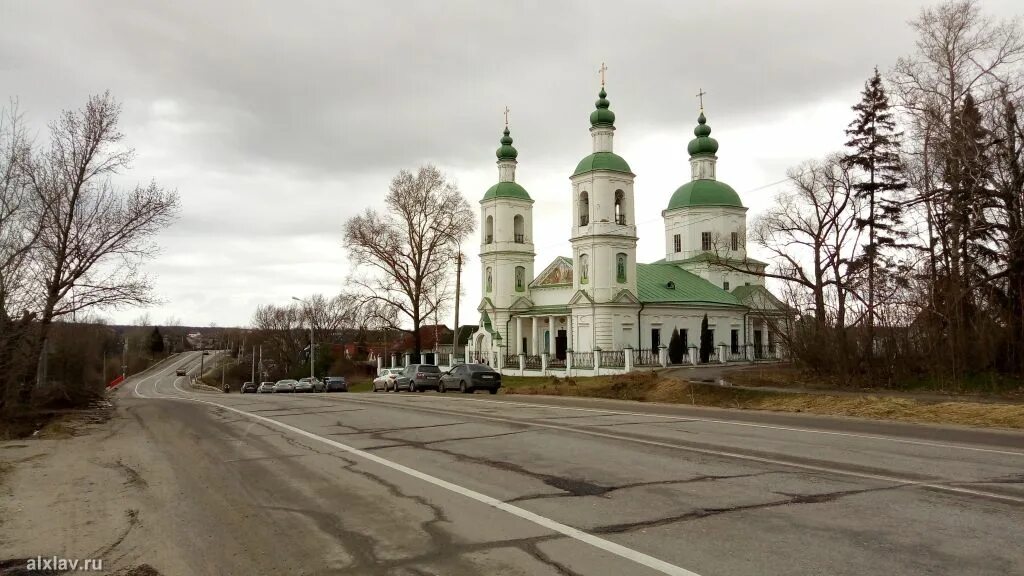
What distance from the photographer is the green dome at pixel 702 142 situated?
2360 inches

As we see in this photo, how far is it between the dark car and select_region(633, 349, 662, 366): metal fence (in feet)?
41.0

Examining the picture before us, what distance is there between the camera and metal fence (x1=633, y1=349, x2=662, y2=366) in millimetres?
41106

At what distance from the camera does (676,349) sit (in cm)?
4353

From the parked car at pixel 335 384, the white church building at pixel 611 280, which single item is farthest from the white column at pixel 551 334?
the parked car at pixel 335 384

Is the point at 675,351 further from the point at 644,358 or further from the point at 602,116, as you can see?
the point at 602,116

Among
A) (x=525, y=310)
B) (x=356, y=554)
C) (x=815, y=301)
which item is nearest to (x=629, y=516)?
(x=356, y=554)

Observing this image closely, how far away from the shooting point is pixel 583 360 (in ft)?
140

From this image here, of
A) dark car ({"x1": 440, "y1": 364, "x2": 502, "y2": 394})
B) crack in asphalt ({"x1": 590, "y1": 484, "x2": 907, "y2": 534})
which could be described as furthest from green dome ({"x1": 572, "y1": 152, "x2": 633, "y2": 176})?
crack in asphalt ({"x1": 590, "y1": 484, "x2": 907, "y2": 534})

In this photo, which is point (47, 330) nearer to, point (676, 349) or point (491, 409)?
point (491, 409)

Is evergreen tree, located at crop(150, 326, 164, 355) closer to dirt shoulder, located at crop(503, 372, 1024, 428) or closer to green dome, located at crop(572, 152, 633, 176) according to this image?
green dome, located at crop(572, 152, 633, 176)

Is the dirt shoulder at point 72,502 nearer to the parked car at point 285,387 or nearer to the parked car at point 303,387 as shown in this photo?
the parked car at point 285,387

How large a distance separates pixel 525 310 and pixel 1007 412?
131 ft

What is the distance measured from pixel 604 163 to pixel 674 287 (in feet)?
40.3

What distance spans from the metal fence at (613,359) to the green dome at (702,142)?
2687 centimetres
